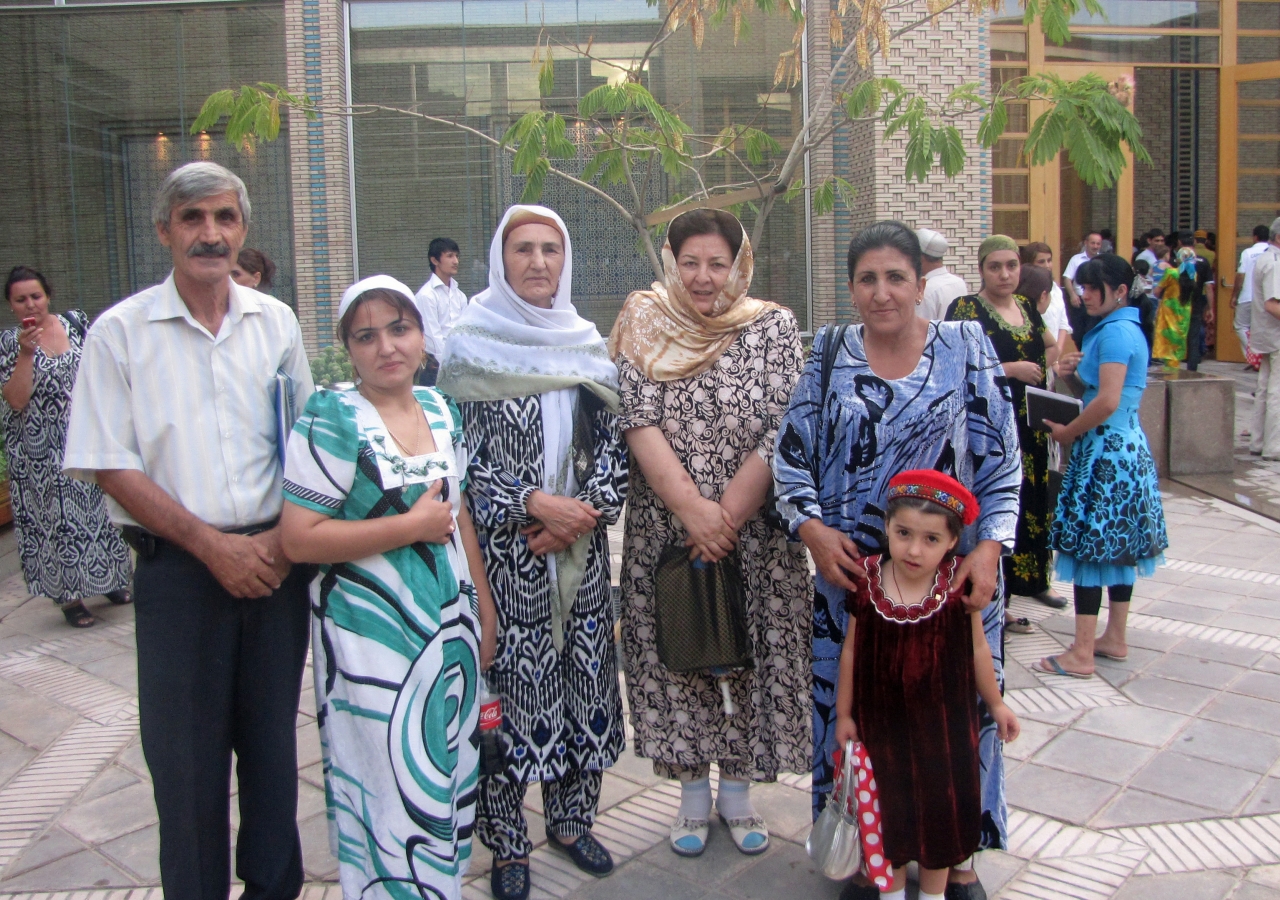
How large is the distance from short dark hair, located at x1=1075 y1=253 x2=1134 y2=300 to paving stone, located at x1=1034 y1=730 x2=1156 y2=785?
1.86 metres

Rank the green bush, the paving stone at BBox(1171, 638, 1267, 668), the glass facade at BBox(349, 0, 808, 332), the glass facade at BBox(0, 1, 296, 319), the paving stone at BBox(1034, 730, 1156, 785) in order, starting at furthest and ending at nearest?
the glass facade at BBox(0, 1, 296, 319), the glass facade at BBox(349, 0, 808, 332), the green bush, the paving stone at BBox(1171, 638, 1267, 668), the paving stone at BBox(1034, 730, 1156, 785)

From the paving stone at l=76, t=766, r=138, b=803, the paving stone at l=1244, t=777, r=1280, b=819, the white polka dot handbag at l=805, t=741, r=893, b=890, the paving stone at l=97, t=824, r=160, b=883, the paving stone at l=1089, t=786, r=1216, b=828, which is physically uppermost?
the white polka dot handbag at l=805, t=741, r=893, b=890

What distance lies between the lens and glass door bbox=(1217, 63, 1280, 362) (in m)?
14.6

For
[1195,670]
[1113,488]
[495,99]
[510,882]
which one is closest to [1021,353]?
[1113,488]

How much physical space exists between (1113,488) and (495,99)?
9.16 meters

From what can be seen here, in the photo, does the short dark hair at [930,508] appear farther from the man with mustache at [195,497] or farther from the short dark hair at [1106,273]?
the short dark hair at [1106,273]

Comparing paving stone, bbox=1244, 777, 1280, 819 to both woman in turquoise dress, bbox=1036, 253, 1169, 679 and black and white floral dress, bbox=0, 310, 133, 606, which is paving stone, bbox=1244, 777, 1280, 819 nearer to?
woman in turquoise dress, bbox=1036, 253, 1169, 679

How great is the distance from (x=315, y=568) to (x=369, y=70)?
10.7 m

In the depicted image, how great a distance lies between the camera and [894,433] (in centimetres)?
271

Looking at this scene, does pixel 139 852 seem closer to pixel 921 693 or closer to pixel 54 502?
pixel 921 693

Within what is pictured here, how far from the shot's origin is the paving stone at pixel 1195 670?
4.52 metres

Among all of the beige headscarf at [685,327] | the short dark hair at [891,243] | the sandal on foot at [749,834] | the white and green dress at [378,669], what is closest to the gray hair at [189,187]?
the white and green dress at [378,669]

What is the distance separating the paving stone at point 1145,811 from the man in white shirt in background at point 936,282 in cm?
271

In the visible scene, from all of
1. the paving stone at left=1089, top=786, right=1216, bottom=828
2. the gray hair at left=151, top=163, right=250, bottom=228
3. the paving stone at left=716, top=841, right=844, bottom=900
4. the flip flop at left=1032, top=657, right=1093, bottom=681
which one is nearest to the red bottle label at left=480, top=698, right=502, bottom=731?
the paving stone at left=716, top=841, right=844, bottom=900
